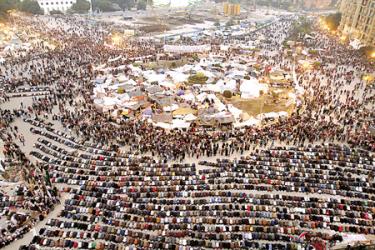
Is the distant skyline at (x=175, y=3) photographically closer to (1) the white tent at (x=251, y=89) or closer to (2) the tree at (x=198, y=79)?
(2) the tree at (x=198, y=79)

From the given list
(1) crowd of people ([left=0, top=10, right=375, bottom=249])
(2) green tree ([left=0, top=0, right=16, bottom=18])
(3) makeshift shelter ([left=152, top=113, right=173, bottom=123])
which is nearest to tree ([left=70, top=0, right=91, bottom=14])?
(2) green tree ([left=0, top=0, right=16, bottom=18])

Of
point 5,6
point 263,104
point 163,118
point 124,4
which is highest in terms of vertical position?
point 124,4

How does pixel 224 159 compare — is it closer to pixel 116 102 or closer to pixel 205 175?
pixel 205 175

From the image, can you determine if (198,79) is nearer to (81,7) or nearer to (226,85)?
(226,85)

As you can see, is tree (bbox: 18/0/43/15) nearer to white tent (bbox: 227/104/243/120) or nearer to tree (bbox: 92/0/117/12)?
tree (bbox: 92/0/117/12)

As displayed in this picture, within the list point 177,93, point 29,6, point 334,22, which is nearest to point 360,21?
point 334,22
